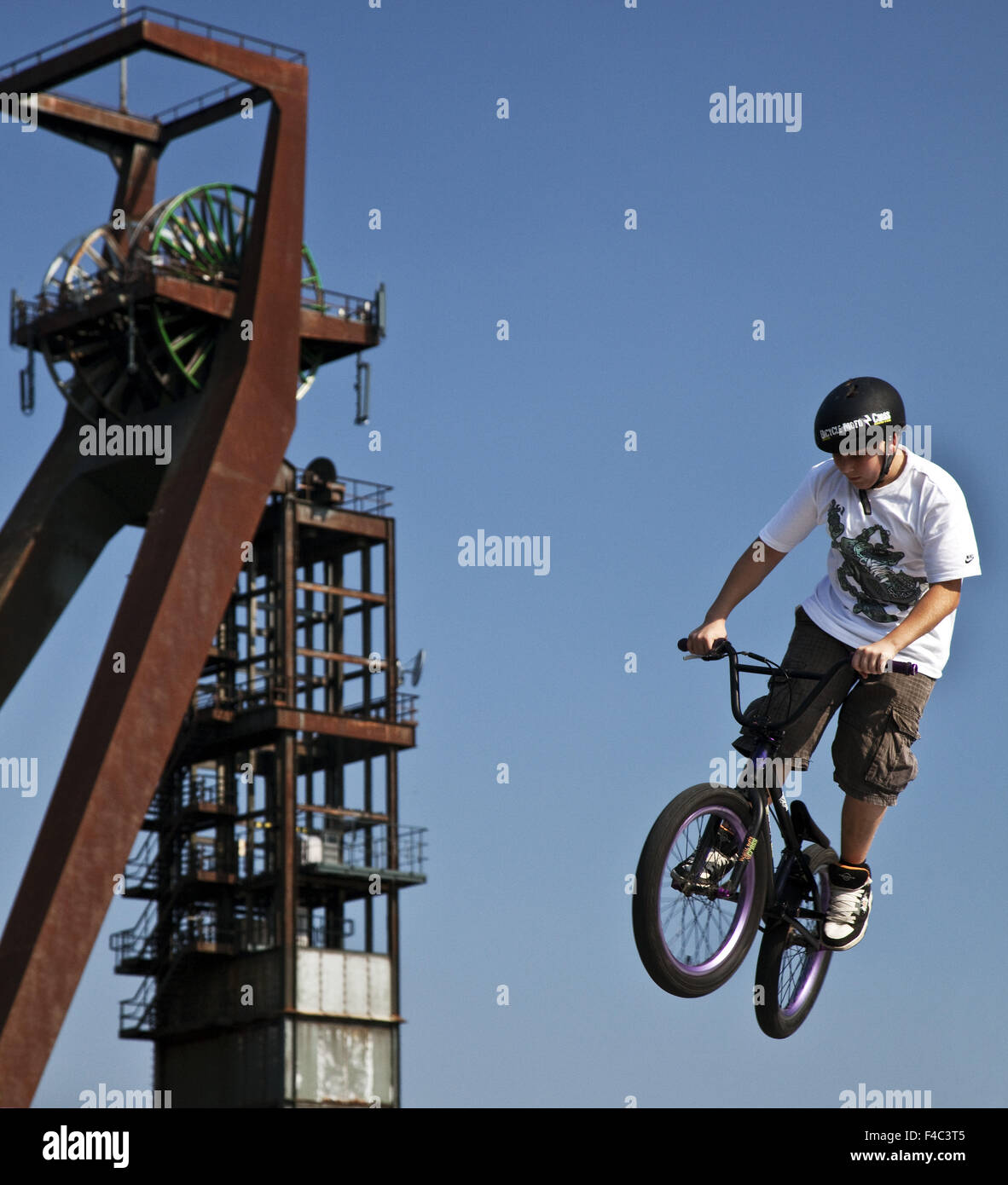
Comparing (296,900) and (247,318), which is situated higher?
(247,318)

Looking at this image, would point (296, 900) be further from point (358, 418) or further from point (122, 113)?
point (122, 113)

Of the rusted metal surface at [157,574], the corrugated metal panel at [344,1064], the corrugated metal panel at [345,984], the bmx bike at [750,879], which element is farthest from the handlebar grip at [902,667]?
the corrugated metal panel at [345,984]

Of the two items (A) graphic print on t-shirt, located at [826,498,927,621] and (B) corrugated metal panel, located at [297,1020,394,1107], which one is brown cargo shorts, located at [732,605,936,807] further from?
(B) corrugated metal panel, located at [297,1020,394,1107]

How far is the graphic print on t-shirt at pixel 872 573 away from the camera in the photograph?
32.6 feet

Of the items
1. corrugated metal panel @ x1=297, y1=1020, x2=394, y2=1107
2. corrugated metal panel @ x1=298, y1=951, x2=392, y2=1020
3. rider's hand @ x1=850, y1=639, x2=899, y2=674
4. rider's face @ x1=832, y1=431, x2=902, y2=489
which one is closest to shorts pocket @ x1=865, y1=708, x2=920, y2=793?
rider's hand @ x1=850, y1=639, x2=899, y2=674

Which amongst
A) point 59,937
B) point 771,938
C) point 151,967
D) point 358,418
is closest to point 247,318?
point 358,418

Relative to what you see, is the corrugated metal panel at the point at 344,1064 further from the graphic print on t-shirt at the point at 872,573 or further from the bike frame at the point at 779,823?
the graphic print on t-shirt at the point at 872,573

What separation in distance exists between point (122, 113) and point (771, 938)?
4252 cm

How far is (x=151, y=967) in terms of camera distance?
6050 cm

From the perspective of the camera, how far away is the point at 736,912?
1021cm

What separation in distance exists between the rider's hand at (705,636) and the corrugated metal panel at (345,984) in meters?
50.3

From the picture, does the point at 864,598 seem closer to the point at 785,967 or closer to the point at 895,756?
the point at 895,756
